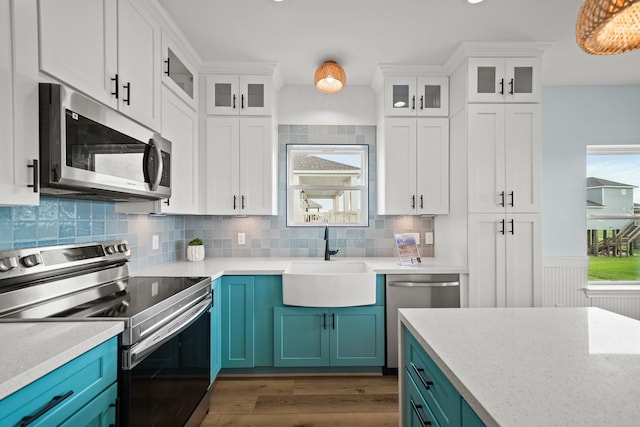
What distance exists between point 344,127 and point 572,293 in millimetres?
2724

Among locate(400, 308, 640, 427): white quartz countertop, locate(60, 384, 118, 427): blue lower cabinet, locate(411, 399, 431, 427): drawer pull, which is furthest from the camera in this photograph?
locate(411, 399, 431, 427): drawer pull

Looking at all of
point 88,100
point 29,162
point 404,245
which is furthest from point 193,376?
point 404,245

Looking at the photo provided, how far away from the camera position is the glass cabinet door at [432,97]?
2.94 meters

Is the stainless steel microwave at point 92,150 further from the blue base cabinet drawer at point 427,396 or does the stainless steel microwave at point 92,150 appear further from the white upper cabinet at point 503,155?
the white upper cabinet at point 503,155

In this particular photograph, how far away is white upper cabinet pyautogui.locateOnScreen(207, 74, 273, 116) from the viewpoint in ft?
9.47

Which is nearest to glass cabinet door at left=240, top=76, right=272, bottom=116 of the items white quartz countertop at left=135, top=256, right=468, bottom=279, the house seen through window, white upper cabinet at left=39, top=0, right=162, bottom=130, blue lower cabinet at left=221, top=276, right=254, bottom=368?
white upper cabinet at left=39, top=0, right=162, bottom=130

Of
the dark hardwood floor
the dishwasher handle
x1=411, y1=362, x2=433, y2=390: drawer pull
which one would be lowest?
the dark hardwood floor

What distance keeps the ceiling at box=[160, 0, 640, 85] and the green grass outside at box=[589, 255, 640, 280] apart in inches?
70.7

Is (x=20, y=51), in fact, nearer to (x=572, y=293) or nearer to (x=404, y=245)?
(x=404, y=245)

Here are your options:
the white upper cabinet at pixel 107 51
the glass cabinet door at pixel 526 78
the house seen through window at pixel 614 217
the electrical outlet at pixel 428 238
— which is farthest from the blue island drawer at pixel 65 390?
the house seen through window at pixel 614 217

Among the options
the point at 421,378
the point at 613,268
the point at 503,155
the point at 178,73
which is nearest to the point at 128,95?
the point at 178,73

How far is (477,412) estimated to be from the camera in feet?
2.33

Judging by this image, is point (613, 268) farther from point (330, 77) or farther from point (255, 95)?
point (255, 95)

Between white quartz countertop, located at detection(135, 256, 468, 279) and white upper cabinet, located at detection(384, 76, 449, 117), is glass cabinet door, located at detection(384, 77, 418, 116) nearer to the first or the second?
white upper cabinet, located at detection(384, 76, 449, 117)
